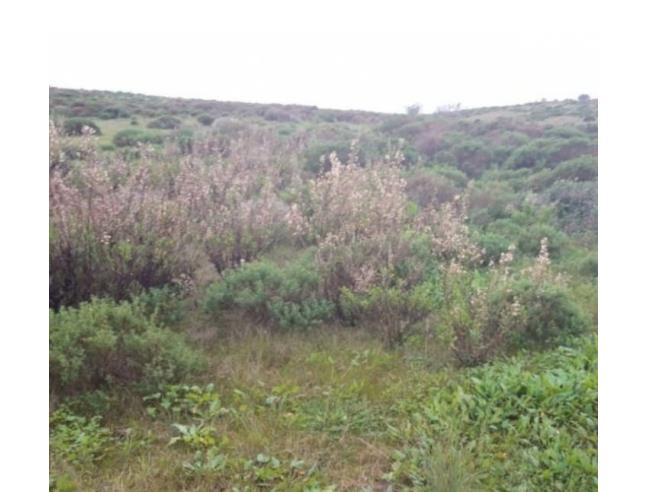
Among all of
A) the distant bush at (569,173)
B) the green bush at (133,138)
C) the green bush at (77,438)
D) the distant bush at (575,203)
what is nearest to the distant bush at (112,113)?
the green bush at (133,138)

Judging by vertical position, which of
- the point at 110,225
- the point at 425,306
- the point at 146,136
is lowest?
the point at 425,306

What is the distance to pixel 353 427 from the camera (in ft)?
10.8

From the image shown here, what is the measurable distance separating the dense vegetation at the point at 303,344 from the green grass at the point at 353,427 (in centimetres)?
→ 1

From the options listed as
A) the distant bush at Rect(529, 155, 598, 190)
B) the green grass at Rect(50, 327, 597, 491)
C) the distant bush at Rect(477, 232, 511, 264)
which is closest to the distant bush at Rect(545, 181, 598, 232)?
the distant bush at Rect(529, 155, 598, 190)

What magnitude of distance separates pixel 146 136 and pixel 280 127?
16.6 ft

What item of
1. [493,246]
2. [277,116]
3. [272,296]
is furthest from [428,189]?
[277,116]

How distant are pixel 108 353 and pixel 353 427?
5.29ft

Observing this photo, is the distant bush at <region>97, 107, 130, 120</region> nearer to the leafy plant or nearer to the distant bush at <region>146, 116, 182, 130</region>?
the distant bush at <region>146, 116, 182, 130</region>

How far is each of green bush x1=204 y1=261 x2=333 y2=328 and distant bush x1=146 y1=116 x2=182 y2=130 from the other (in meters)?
12.6

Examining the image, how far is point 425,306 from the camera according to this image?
4.55 metres

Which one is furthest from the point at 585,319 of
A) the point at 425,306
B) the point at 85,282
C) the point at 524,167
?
the point at 524,167

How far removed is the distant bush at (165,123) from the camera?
16.6 m

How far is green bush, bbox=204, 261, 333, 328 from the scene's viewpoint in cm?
465
